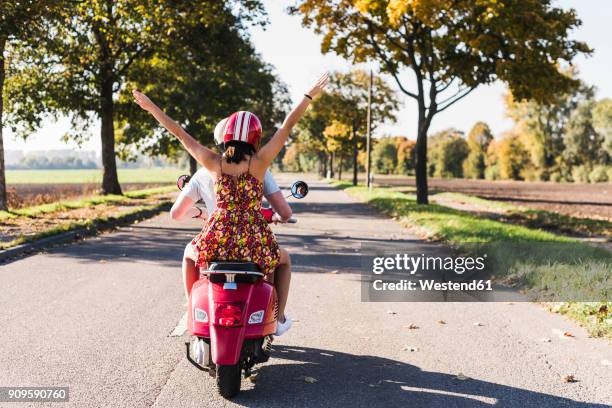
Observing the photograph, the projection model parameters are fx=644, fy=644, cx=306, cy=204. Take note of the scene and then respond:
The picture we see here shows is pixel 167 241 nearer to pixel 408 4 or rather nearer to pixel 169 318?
pixel 169 318

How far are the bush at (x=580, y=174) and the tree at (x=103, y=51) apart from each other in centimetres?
5821

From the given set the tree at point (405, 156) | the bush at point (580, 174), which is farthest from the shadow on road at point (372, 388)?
the tree at point (405, 156)

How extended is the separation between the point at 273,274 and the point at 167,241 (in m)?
8.54

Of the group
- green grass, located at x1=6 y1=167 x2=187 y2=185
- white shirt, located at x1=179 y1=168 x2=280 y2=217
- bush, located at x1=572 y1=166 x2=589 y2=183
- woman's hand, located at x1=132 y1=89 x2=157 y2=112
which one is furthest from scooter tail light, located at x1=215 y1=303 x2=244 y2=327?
bush, located at x1=572 y1=166 x2=589 y2=183

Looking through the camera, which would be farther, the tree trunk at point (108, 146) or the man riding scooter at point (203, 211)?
the tree trunk at point (108, 146)

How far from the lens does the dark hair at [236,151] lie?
13.0 feet

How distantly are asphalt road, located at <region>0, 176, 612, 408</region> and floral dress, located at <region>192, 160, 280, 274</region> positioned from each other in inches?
36.0

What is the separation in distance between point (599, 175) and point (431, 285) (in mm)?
68435

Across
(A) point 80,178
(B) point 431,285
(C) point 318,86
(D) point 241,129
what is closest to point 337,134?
(B) point 431,285

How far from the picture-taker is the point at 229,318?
3816 mm

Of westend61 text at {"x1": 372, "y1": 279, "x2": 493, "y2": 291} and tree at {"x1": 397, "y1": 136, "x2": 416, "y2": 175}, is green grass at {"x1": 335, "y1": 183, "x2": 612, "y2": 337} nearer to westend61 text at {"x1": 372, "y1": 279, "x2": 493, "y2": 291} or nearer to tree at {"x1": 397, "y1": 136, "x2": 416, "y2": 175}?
westend61 text at {"x1": 372, "y1": 279, "x2": 493, "y2": 291}

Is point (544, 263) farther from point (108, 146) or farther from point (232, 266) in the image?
point (108, 146)

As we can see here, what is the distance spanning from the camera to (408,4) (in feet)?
58.1

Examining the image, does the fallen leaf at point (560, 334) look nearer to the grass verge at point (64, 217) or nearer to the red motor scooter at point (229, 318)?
the red motor scooter at point (229, 318)
